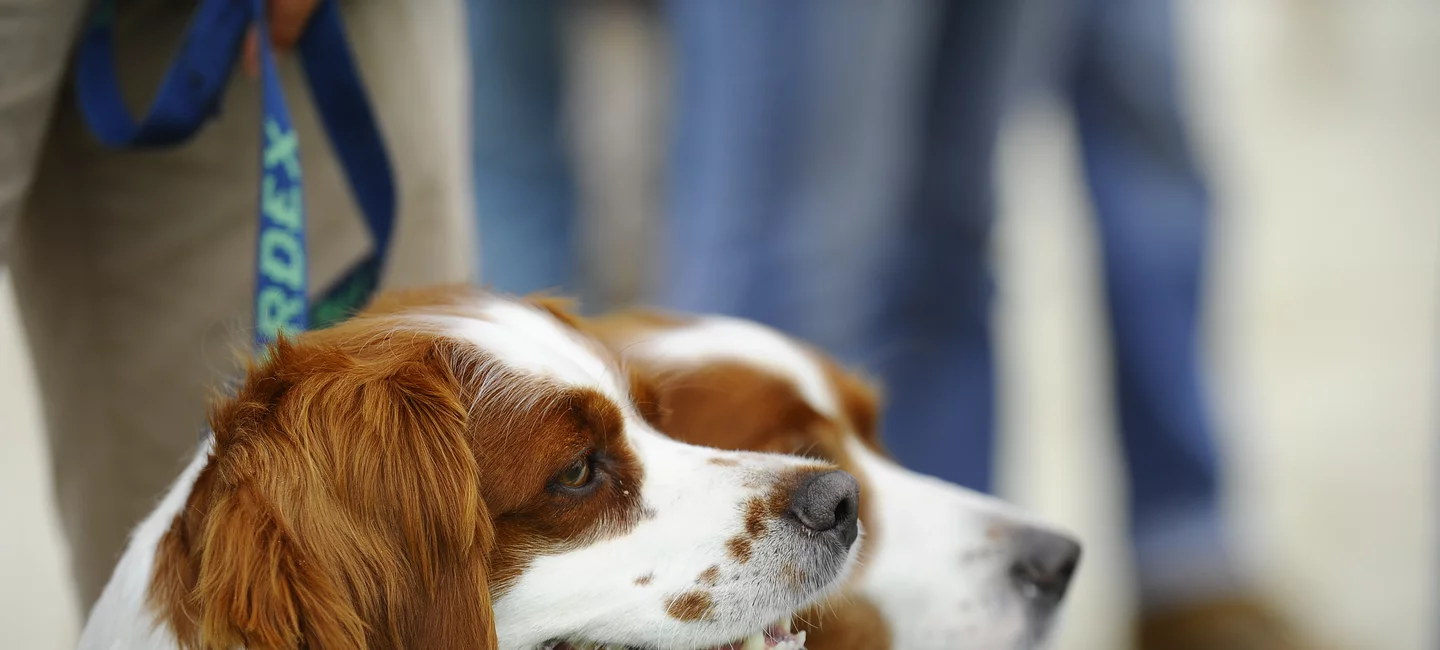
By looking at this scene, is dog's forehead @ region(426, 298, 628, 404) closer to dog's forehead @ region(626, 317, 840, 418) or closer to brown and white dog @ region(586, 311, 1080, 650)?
brown and white dog @ region(586, 311, 1080, 650)

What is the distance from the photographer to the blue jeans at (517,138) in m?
3.95

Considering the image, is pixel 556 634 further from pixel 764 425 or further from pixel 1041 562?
pixel 1041 562

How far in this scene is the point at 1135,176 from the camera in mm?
3492

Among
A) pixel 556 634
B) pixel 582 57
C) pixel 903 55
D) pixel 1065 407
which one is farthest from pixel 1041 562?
pixel 582 57

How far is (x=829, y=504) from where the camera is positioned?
1532 millimetres

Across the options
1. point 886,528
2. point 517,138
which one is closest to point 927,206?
point 517,138

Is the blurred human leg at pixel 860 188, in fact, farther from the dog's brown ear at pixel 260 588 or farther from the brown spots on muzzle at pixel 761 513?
the dog's brown ear at pixel 260 588

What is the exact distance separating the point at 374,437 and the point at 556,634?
339mm

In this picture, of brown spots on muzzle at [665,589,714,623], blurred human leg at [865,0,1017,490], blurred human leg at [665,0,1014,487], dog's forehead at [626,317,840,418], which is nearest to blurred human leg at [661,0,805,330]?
blurred human leg at [665,0,1014,487]

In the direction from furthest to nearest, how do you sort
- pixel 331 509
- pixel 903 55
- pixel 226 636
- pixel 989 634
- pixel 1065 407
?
pixel 1065 407
pixel 903 55
pixel 989 634
pixel 331 509
pixel 226 636

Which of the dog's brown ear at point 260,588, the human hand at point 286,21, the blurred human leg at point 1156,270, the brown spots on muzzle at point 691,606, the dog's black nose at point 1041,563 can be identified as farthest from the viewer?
the blurred human leg at point 1156,270

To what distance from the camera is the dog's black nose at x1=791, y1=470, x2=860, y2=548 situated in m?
1.53

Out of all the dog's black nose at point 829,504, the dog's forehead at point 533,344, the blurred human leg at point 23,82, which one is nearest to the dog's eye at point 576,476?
the dog's forehead at point 533,344

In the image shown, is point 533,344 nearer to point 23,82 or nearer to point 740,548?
point 740,548
